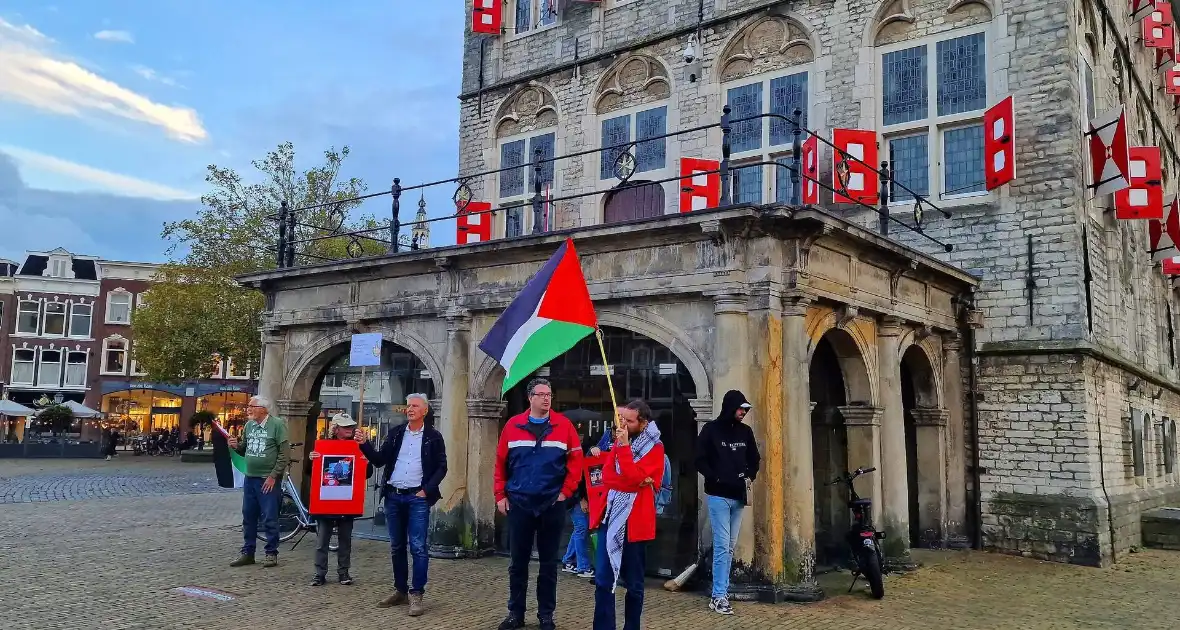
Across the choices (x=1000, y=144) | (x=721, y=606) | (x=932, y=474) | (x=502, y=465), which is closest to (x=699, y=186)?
(x=1000, y=144)

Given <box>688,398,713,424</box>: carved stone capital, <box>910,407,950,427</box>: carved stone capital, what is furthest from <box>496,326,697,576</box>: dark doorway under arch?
<box>910,407,950,427</box>: carved stone capital

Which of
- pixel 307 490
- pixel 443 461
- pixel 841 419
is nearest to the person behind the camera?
pixel 443 461

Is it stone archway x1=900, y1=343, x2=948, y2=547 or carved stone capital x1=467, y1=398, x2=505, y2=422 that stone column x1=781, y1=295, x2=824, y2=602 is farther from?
stone archway x1=900, y1=343, x2=948, y2=547

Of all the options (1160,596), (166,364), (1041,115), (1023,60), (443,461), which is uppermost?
(1023,60)

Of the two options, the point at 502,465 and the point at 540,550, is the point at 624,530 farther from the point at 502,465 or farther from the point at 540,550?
the point at 502,465

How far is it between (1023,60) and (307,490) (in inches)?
502

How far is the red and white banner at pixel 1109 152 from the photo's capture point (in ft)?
42.9

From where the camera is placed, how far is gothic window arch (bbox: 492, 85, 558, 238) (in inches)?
762

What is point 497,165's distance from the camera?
2022cm

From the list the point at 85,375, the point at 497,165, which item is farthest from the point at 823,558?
the point at 85,375

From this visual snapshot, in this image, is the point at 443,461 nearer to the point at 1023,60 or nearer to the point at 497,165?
the point at 1023,60

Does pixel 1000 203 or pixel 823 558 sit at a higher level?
pixel 1000 203

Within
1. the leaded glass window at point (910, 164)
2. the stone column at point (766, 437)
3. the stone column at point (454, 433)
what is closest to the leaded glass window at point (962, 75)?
the leaded glass window at point (910, 164)

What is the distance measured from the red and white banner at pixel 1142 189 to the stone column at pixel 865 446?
22.1 ft
